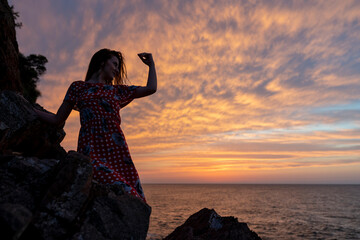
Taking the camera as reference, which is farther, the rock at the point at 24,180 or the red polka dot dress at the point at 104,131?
the red polka dot dress at the point at 104,131

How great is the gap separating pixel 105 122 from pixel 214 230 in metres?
4.91

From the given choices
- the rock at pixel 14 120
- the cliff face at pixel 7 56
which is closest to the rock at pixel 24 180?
the rock at pixel 14 120

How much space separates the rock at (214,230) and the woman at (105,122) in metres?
3.69

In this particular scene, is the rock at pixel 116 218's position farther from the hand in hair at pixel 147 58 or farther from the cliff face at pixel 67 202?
the hand in hair at pixel 147 58

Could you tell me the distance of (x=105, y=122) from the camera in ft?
11.1

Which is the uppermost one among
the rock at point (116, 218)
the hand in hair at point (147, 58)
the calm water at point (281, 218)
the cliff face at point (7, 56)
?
the cliff face at point (7, 56)

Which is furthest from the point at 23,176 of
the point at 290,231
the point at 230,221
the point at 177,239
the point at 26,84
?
the point at 290,231

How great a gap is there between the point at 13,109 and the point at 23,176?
5.18 ft

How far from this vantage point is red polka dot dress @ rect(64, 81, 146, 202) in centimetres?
325

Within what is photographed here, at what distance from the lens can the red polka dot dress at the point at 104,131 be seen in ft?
10.6

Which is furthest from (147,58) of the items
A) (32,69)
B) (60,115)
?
(32,69)

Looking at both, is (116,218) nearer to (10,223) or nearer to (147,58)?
(10,223)

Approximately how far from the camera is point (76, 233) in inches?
85.6

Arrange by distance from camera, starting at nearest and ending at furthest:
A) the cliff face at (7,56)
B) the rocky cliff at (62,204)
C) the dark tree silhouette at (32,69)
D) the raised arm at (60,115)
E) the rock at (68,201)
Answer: the rocky cliff at (62,204) < the rock at (68,201) < the raised arm at (60,115) < the cliff face at (7,56) < the dark tree silhouette at (32,69)
